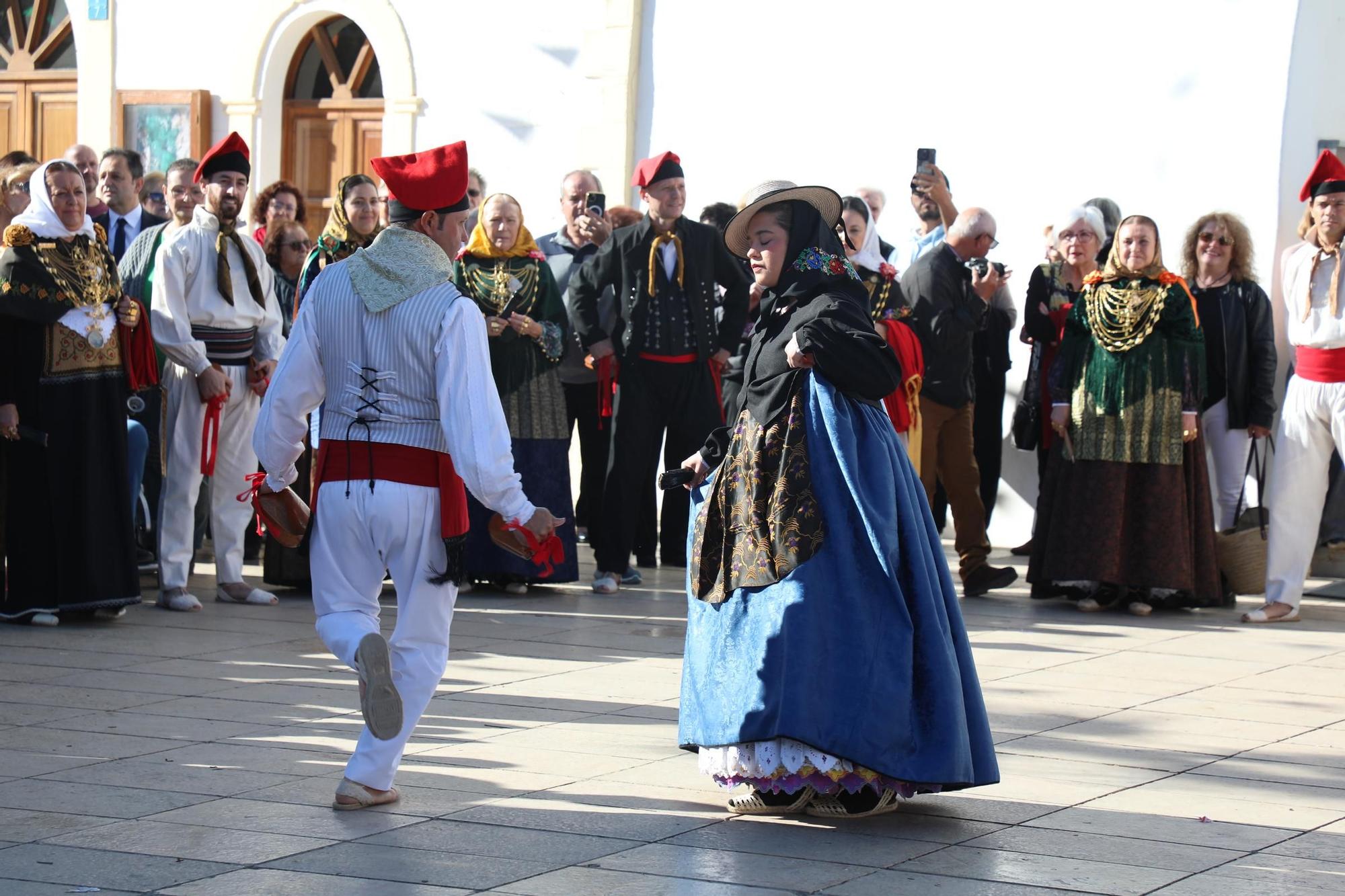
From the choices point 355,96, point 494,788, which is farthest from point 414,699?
point 355,96

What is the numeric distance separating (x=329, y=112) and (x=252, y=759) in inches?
385

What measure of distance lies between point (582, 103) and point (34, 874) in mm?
9427

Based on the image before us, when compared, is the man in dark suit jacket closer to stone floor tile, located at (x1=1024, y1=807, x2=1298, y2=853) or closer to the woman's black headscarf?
the woman's black headscarf

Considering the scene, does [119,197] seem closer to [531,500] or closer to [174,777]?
[531,500]

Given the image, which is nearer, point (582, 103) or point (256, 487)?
point (256, 487)

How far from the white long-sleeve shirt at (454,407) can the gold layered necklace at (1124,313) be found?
187 inches

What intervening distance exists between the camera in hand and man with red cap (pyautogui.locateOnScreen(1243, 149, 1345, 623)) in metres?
1.34

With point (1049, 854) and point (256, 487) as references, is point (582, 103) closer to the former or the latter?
point (256, 487)

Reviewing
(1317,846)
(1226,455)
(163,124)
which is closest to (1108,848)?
(1317,846)

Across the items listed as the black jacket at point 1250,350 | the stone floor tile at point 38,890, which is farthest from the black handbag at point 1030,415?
the stone floor tile at point 38,890

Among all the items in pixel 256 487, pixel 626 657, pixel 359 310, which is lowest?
pixel 626 657

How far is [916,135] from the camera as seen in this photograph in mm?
11828

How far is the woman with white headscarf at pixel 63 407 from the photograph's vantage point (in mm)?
7785

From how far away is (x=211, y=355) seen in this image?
8672mm
